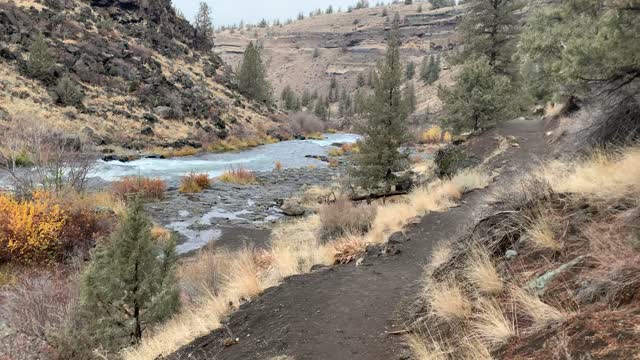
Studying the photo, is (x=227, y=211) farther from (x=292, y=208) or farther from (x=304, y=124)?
(x=304, y=124)

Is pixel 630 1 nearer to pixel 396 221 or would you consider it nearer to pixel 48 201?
pixel 396 221

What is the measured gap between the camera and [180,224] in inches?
810

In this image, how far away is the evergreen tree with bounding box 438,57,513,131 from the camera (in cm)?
2347

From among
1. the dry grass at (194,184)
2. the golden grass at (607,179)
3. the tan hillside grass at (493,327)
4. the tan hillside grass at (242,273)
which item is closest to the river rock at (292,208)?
the dry grass at (194,184)

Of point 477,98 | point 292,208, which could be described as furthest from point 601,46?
point 477,98

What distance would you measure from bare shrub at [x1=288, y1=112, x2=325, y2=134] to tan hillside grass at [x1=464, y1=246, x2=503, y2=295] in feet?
216

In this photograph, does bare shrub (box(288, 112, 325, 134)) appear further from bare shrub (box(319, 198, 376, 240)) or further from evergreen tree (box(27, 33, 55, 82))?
bare shrub (box(319, 198, 376, 240))

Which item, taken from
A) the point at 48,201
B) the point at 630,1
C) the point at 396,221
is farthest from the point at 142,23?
the point at 630,1

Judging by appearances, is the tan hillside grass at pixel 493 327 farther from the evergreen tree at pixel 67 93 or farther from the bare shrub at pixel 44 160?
the evergreen tree at pixel 67 93

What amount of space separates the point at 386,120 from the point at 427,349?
13575 millimetres

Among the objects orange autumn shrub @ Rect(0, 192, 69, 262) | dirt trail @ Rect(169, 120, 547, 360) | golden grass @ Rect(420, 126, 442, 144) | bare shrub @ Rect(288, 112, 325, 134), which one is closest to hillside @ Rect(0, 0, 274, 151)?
bare shrub @ Rect(288, 112, 325, 134)

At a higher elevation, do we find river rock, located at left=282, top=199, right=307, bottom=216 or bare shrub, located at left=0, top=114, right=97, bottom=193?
bare shrub, located at left=0, top=114, right=97, bottom=193

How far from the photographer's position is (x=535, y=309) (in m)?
3.85

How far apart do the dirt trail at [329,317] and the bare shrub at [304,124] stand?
6318 cm
